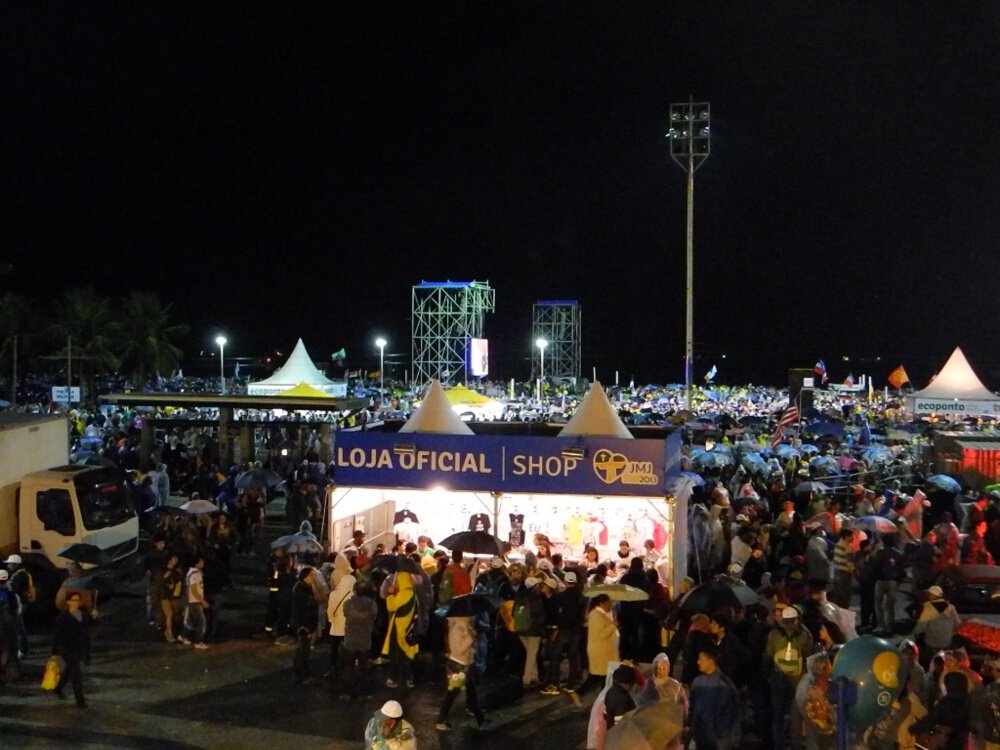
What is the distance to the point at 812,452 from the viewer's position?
2311 cm

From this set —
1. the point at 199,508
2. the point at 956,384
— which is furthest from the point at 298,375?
the point at 956,384

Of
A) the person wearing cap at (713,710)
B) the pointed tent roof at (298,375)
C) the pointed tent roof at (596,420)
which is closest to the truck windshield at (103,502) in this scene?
the pointed tent roof at (596,420)

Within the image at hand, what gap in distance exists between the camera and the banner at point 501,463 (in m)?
11.5

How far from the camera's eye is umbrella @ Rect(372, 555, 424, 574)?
9.55 metres

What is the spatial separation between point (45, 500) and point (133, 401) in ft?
29.2

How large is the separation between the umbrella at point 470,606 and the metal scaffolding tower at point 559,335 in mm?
50253

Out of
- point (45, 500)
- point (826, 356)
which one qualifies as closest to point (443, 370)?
point (45, 500)

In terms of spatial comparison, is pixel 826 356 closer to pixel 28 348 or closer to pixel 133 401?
pixel 28 348

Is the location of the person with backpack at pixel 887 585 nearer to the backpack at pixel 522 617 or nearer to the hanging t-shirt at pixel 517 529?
the hanging t-shirt at pixel 517 529

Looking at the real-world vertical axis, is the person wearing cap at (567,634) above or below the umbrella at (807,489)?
below

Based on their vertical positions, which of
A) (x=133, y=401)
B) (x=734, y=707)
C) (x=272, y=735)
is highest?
(x=133, y=401)

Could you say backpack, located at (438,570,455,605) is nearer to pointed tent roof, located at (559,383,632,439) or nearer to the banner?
the banner

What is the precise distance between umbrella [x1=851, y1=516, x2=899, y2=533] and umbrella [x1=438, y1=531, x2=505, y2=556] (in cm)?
514

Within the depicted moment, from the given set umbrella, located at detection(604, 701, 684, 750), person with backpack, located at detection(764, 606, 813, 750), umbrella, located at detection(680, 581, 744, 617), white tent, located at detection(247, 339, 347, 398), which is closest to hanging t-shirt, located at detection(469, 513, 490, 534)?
umbrella, located at detection(680, 581, 744, 617)
